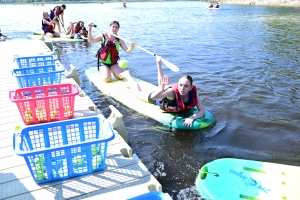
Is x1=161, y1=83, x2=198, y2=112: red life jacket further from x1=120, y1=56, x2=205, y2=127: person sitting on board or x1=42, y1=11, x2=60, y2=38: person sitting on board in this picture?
x1=42, y1=11, x2=60, y2=38: person sitting on board

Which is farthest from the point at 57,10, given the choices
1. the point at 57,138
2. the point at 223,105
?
the point at 57,138

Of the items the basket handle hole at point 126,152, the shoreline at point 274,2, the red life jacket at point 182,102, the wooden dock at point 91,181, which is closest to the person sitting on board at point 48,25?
the red life jacket at point 182,102

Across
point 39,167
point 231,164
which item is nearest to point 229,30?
point 231,164

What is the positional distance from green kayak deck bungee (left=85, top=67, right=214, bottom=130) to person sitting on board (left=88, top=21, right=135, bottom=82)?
0.76 feet

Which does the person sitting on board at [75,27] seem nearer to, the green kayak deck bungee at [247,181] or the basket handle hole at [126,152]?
the basket handle hole at [126,152]

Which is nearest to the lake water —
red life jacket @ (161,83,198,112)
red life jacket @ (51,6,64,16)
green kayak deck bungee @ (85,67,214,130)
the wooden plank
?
green kayak deck bungee @ (85,67,214,130)

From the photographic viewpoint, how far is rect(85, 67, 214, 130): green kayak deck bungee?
5121mm

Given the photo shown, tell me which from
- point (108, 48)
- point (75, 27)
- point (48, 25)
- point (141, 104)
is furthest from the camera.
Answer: point (75, 27)

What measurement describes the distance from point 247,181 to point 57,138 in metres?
2.38

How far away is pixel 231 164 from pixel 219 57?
783 centimetres

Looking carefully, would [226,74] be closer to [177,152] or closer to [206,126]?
[206,126]

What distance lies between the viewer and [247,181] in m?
3.45

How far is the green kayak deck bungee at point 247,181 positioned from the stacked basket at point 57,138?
1.34 m

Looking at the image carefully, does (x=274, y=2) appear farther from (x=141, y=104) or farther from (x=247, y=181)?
(x=247, y=181)
